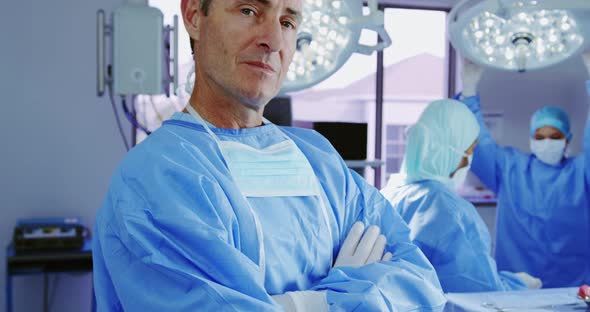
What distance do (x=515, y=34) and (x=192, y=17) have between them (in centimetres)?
98

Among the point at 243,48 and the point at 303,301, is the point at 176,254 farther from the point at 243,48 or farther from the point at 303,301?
the point at 243,48

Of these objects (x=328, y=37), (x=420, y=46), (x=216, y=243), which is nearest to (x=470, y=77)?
(x=420, y=46)

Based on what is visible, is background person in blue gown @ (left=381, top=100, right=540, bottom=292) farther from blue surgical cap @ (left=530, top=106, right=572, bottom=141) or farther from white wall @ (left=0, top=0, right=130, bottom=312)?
white wall @ (left=0, top=0, right=130, bottom=312)

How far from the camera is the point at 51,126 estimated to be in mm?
3273

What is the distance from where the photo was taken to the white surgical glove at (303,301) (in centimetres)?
89

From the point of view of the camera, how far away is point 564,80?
420cm

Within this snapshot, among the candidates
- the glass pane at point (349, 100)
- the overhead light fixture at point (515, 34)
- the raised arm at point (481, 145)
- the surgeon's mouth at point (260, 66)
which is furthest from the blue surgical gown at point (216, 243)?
the raised arm at point (481, 145)

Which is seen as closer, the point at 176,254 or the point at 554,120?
the point at 176,254

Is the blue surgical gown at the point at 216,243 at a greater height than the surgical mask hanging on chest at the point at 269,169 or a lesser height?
lesser

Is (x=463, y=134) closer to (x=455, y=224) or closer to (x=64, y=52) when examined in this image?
(x=455, y=224)

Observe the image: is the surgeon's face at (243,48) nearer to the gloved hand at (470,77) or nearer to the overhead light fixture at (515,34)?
the overhead light fixture at (515,34)

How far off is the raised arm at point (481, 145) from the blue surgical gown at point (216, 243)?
1869 mm

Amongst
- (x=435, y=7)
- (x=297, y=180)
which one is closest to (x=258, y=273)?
(x=297, y=180)

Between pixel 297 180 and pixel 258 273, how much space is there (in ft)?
0.77
